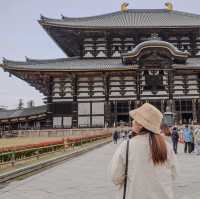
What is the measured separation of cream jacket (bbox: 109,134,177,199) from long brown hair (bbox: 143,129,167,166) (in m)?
0.04

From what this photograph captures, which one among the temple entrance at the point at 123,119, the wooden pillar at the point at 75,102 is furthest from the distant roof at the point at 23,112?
the temple entrance at the point at 123,119

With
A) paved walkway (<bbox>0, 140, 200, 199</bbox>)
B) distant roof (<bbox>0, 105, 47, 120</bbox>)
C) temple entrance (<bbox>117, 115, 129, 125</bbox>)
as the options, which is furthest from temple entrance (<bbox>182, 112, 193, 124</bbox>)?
paved walkway (<bbox>0, 140, 200, 199</bbox>)

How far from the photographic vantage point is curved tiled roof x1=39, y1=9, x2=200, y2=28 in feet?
135

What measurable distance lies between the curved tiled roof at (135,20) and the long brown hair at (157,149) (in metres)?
37.0

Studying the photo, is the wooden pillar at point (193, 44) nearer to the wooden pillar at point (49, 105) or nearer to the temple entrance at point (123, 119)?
the temple entrance at point (123, 119)

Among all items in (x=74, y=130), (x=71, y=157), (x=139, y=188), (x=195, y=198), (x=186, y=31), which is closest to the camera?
(x=139, y=188)

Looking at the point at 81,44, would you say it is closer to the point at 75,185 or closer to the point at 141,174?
the point at 75,185

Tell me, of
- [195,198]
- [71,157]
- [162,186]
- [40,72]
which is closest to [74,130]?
[40,72]

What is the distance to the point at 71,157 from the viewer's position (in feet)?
60.5

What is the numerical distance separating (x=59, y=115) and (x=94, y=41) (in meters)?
9.04

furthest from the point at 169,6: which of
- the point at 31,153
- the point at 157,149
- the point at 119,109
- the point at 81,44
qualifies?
the point at 157,149

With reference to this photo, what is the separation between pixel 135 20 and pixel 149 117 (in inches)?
1688

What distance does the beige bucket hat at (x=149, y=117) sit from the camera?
A: 3.79 m

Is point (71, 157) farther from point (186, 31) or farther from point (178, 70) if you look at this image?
point (186, 31)
